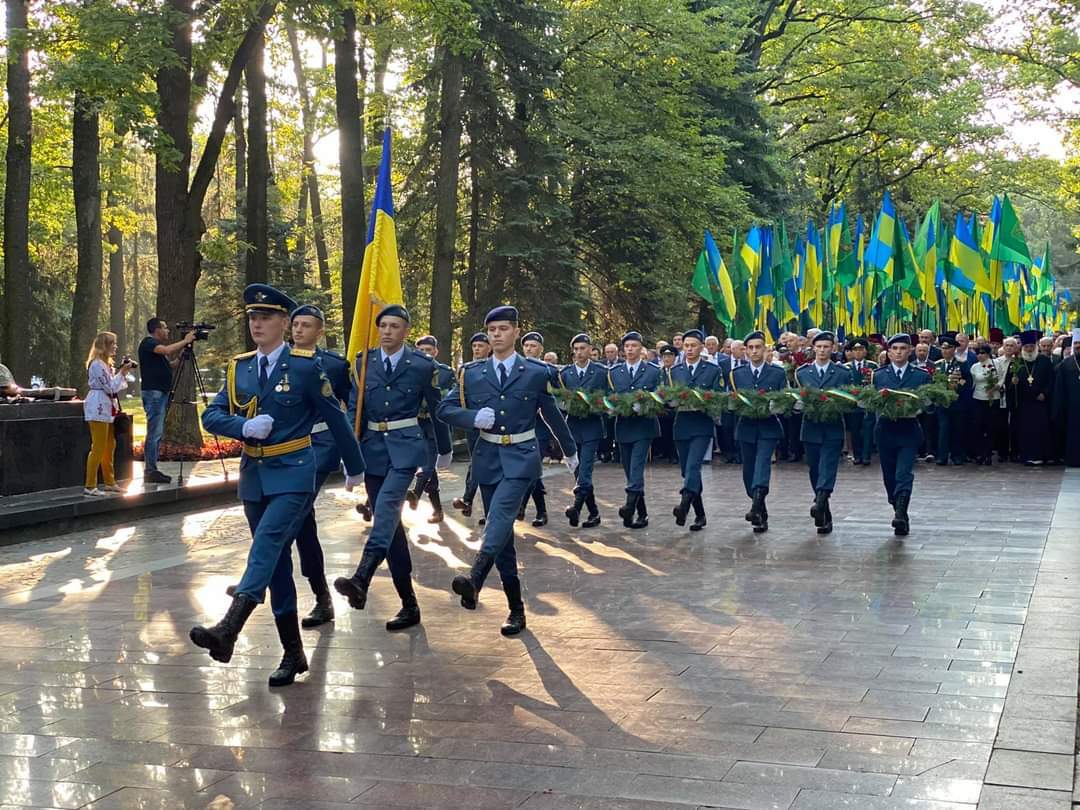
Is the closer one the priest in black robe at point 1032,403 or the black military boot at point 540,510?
the black military boot at point 540,510

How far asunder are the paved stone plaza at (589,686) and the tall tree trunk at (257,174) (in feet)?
40.5

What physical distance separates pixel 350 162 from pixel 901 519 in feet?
43.3

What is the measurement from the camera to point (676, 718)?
5898 millimetres

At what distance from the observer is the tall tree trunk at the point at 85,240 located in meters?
20.4

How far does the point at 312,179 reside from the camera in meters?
38.5

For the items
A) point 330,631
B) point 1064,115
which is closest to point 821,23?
point 1064,115

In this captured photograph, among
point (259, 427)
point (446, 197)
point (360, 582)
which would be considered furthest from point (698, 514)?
point (446, 197)

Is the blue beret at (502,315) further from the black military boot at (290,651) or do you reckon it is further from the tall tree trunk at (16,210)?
the tall tree trunk at (16,210)

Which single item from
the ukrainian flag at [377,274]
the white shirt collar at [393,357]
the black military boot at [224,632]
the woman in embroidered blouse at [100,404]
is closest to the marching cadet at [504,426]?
the white shirt collar at [393,357]

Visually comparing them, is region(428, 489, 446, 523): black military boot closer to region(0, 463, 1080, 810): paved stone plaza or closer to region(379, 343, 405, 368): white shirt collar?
region(0, 463, 1080, 810): paved stone plaza

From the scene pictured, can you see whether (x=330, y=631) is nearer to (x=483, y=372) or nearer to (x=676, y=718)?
(x=483, y=372)

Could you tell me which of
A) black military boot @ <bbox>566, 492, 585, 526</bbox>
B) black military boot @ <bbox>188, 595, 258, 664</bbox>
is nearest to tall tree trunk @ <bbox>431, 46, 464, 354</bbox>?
black military boot @ <bbox>566, 492, 585, 526</bbox>

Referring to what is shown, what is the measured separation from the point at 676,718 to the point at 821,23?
3757 cm

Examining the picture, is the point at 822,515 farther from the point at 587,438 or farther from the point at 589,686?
the point at 589,686
